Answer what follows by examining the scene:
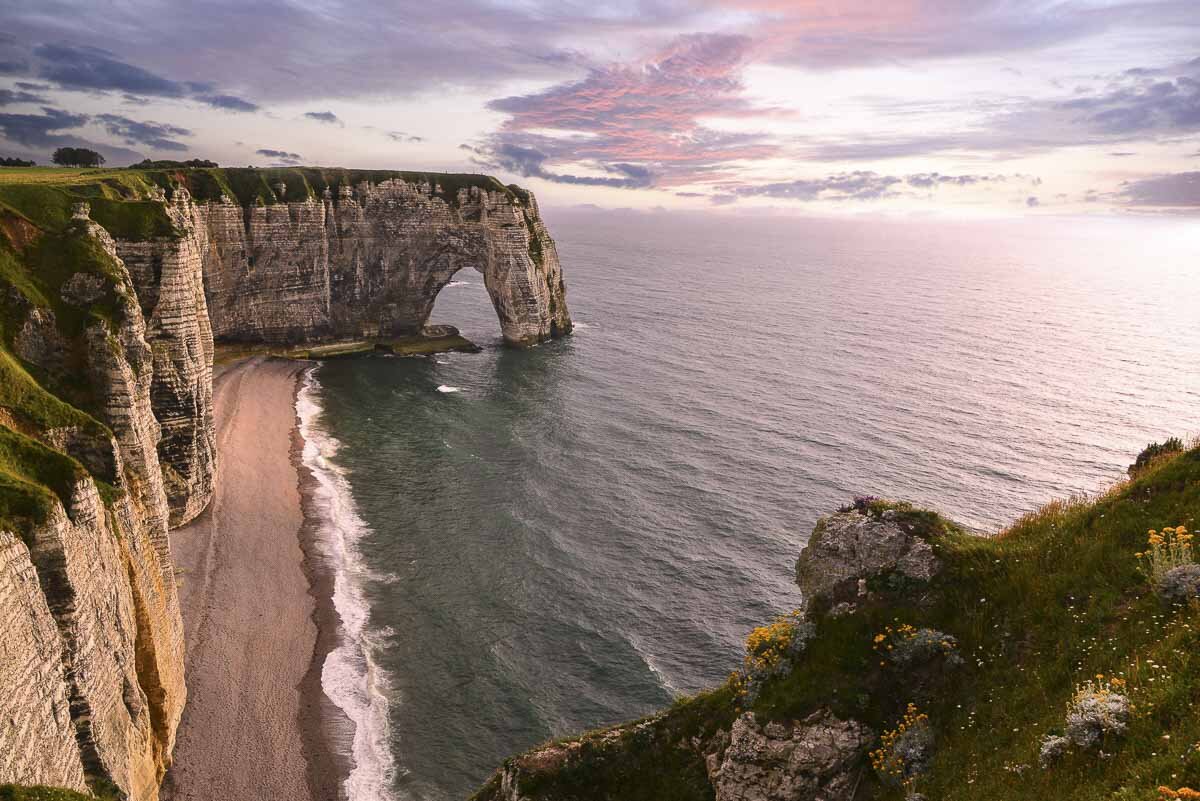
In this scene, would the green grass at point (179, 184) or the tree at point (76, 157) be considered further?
the tree at point (76, 157)

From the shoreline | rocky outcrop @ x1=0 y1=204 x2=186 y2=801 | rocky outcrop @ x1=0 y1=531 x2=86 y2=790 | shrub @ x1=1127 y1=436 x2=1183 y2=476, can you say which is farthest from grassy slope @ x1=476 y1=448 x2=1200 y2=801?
the shoreline

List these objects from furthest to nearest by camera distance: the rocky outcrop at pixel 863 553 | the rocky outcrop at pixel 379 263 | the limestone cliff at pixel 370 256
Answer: the rocky outcrop at pixel 379 263 < the limestone cliff at pixel 370 256 < the rocky outcrop at pixel 863 553

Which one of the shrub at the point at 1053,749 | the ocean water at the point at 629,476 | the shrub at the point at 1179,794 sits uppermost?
the shrub at the point at 1179,794

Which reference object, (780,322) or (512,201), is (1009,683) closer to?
(512,201)

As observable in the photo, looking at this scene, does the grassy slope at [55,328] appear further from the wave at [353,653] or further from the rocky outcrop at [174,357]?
the wave at [353,653]

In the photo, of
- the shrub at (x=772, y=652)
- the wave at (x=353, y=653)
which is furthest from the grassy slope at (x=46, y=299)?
the shrub at (x=772, y=652)

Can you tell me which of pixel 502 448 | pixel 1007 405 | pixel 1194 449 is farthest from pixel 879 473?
pixel 1194 449

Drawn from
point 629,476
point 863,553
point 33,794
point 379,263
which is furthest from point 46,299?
point 379,263

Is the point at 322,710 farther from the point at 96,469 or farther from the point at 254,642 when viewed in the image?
the point at 96,469

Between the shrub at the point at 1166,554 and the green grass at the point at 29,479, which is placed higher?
the shrub at the point at 1166,554
